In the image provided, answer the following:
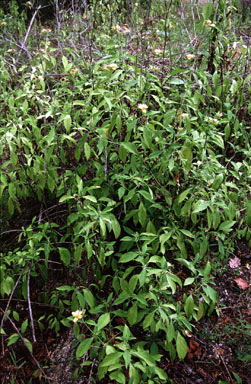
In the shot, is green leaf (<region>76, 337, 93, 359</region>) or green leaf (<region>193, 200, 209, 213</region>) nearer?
green leaf (<region>76, 337, 93, 359</region>)

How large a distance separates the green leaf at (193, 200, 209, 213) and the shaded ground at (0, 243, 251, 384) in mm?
509

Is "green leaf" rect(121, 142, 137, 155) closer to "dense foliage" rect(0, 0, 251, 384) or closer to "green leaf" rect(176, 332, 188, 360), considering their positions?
"dense foliage" rect(0, 0, 251, 384)

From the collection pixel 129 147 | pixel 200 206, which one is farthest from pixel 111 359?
pixel 129 147

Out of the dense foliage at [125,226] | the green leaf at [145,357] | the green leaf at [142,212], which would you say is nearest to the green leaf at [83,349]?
the dense foliage at [125,226]

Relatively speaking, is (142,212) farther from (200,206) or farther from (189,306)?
(189,306)

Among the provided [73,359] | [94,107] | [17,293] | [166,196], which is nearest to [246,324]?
[166,196]

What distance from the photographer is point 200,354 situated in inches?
77.5

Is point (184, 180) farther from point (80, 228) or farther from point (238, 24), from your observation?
point (238, 24)

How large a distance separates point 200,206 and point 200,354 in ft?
2.88

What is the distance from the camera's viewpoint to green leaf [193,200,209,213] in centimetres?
187

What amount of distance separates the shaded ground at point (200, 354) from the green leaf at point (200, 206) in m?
0.51

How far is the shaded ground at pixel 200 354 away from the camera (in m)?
1.90

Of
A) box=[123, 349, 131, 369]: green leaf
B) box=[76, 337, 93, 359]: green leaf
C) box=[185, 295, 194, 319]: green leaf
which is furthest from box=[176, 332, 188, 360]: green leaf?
box=[76, 337, 93, 359]: green leaf

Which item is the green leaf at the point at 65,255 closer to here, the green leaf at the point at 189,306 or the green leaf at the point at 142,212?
the green leaf at the point at 142,212
